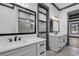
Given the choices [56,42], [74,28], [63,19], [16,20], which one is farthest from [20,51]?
[74,28]

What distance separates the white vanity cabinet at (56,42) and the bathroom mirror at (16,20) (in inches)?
42.7

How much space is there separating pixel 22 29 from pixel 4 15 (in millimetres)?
504

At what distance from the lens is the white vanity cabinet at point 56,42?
88.5 inches

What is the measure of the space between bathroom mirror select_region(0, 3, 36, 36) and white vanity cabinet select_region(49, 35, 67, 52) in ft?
3.56

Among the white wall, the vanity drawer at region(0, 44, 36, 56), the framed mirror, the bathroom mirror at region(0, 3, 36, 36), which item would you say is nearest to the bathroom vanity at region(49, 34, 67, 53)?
the white wall

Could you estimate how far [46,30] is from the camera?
8.18ft

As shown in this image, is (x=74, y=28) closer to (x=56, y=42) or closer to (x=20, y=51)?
(x=56, y=42)

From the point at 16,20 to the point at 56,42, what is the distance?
1.79 meters

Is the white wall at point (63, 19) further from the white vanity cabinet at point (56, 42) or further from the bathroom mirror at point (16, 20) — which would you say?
the bathroom mirror at point (16, 20)

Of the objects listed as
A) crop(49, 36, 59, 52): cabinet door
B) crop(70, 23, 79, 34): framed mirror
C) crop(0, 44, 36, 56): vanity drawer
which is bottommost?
crop(49, 36, 59, 52): cabinet door

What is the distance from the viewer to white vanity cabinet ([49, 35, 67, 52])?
225 cm

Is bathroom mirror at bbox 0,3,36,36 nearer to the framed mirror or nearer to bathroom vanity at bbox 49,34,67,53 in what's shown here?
bathroom vanity at bbox 49,34,67,53

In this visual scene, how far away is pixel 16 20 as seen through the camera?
1263mm

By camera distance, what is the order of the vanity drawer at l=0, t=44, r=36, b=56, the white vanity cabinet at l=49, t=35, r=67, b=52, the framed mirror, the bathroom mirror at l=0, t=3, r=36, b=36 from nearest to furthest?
the vanity drawer at l=0, t=44, r=36, b=56 → the bathroom mirror at l=0, t=3, r=36, b=36 → the framed mirror → the white vanity cabinet at l=49, t=35, r=67, b=52
